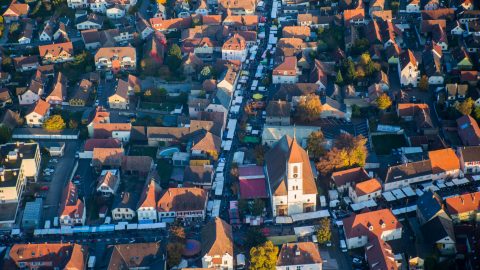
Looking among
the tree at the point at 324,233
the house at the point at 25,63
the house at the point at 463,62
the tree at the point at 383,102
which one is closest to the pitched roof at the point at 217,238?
the tree at the point at 324,233

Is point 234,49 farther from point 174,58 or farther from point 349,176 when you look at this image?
point 349,176

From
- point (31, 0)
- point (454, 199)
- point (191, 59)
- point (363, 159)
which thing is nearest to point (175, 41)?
point (191, 59)

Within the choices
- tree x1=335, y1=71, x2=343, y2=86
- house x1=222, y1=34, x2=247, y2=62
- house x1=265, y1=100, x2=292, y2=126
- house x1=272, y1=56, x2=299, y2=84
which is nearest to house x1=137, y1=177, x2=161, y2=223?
house x1=265, y1=100, x2=292, y2=126

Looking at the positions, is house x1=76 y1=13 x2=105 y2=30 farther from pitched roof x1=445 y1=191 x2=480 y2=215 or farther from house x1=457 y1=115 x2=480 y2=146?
pitched roof x1=445 y1=191 x2=480 y2=215

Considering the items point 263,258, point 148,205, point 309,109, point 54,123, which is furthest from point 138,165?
point 263,258

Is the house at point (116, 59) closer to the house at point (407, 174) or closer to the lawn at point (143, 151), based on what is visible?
the lawn at point (143, 151)

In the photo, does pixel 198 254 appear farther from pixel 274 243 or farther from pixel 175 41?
pixel 175 41
